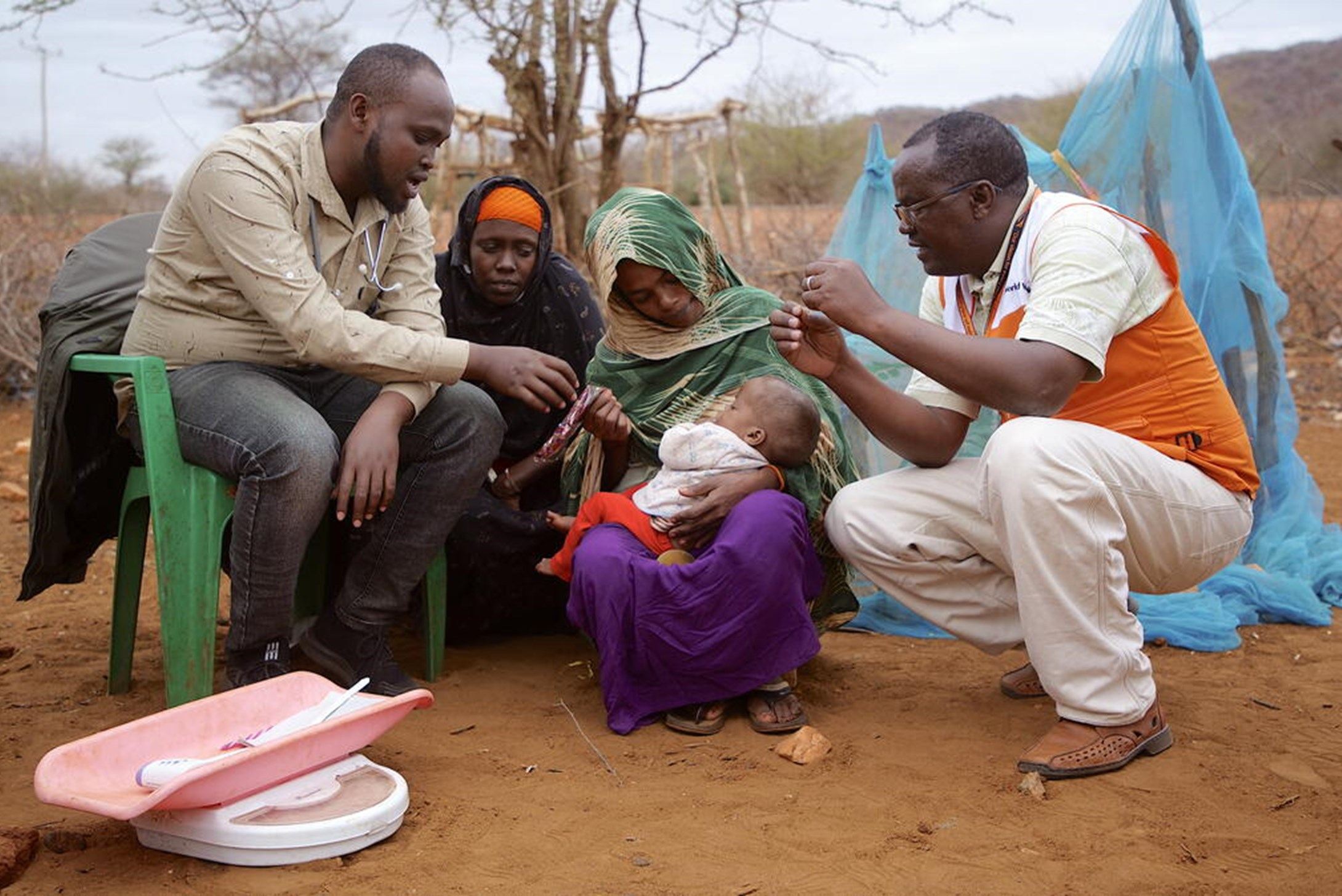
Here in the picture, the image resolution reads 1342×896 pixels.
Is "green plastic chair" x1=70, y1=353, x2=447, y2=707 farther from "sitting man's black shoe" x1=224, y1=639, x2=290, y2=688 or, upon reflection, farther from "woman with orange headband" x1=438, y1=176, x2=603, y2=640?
"woman with orange headband" x1=438, y1=176, x2=603, y2=640

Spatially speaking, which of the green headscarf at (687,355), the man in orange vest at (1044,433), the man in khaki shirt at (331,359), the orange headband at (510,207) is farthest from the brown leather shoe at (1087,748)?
the orange headband at (510,207)

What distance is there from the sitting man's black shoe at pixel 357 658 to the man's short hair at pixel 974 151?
6.02ft

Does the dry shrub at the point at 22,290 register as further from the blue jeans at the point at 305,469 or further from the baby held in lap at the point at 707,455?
A: the baby held in lap at the point at 707,455

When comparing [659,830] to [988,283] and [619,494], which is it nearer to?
[619,494]

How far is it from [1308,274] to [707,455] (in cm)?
764

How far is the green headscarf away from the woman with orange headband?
310 mm

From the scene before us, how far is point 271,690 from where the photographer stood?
278 centimetres

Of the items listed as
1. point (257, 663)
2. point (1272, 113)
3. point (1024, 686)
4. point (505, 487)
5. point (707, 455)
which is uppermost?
point (1272, 113)

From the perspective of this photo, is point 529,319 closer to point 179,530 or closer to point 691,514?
point 691,514

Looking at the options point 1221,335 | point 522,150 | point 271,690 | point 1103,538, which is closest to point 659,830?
point 271,690

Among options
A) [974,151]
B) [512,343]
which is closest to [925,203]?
[974,151]

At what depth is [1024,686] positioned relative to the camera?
3.32 metres

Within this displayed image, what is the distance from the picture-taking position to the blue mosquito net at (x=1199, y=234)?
13.9 ft

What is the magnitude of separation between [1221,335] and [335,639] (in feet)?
9.89
